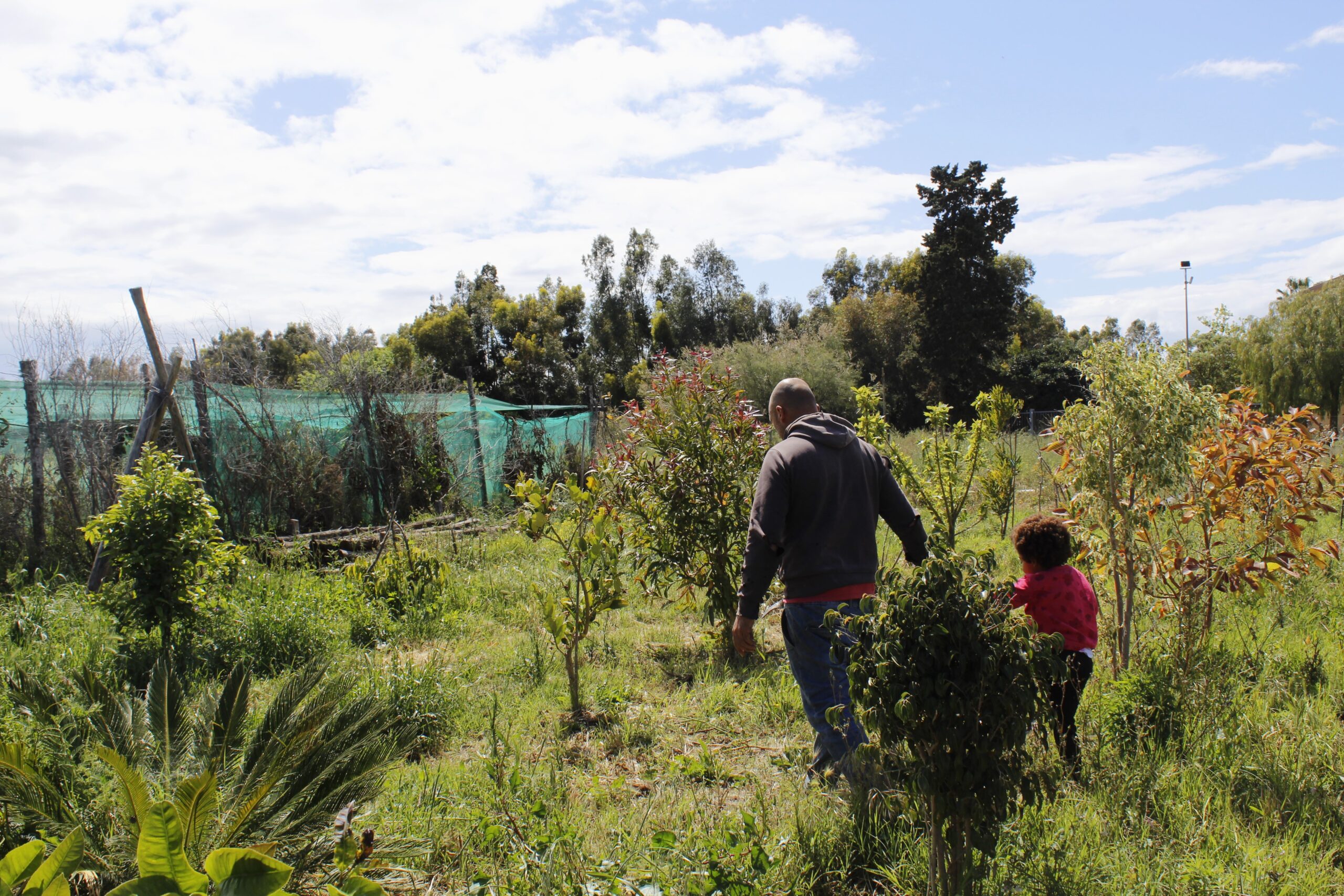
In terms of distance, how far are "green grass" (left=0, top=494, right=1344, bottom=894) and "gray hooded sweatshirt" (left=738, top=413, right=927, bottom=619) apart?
0.84 metres

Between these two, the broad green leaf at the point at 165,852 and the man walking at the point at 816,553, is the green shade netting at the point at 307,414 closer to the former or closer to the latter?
the man walking at the point at 816,553

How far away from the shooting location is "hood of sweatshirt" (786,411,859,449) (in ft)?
11.3

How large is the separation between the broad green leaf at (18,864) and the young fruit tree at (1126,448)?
13.9 feet

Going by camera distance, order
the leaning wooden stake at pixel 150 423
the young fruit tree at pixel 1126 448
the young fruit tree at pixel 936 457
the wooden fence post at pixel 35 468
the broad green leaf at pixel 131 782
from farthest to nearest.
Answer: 1. the wooden fence post at pixel 35 468
2. the young fruit tree at pixel 936 457
3. the leaning wooden stake at pixel 150 423
4. the young fruit tree at pixel 1126 448
5. the broad green leaf at pixel 131 782

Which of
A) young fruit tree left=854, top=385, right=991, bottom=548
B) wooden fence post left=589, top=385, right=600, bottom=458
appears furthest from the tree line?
young fruit tree left=854, top=385, right=991, bottom=548

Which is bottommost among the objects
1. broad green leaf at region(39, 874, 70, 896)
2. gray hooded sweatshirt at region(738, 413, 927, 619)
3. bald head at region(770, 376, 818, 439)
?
broad green leaf at region(39, 874, 70, 896)

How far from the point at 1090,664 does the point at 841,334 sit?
33869 millimetres

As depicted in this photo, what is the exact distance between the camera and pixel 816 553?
3.36 metres

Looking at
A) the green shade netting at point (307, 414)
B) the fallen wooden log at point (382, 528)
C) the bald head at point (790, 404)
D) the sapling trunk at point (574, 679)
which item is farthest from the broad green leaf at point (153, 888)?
the green shade netting at point (307, 414)

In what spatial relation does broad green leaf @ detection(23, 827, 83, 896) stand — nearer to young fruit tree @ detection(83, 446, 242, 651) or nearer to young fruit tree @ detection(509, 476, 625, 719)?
young fruit tree @ detection(509, 476, 625, 719)

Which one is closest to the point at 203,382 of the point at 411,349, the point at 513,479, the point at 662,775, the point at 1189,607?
the point at 513,479

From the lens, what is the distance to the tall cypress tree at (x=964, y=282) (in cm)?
3184

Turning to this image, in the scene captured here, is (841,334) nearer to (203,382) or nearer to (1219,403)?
(203,382)

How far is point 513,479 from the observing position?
45.1 ft
